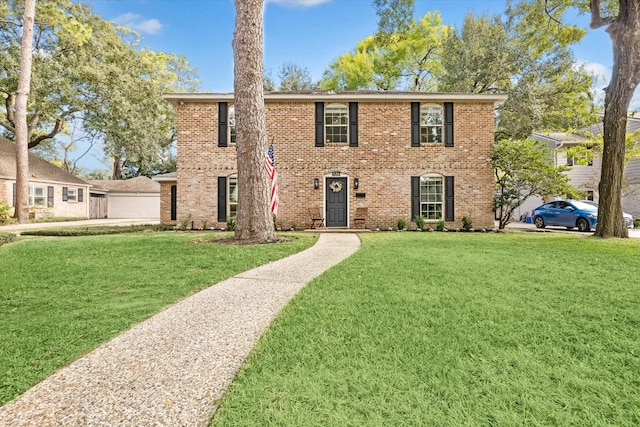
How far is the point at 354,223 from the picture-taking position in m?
13.7

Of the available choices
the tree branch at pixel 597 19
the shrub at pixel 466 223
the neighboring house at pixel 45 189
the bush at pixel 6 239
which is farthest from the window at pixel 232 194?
the neighboring house at pixel 45 189

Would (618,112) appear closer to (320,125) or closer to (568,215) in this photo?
(568,215)

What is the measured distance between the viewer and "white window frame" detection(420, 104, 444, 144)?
14.0m

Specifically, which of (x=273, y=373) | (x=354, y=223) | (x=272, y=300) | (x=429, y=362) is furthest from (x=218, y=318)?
(x=354, y=223)

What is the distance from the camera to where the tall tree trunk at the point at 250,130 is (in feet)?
28.6

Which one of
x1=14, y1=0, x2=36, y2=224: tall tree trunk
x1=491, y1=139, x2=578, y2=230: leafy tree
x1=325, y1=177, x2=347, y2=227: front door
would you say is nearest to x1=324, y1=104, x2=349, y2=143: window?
x1=325, y1=177, x2=347, y2=227: front door

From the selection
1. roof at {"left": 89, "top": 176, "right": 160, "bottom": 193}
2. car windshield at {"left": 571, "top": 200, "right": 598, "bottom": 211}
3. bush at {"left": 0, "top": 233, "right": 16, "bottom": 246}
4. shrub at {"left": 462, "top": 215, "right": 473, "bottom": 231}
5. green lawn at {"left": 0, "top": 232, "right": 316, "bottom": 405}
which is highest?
roof at {"left": 89, "top": 176, "right": 160, "bottom": 193}

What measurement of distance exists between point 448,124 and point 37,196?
24696 millimetres

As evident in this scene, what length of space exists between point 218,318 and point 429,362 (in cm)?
206

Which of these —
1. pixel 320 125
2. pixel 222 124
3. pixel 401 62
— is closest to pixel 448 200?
pixel 320 125

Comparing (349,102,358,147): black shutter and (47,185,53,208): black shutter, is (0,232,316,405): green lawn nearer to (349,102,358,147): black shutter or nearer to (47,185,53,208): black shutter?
(349,102,358,147): black shutter

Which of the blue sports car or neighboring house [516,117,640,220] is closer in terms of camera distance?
the blue sports car

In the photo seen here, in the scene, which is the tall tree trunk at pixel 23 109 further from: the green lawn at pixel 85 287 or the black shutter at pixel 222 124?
the green lawn at pixel 85 287

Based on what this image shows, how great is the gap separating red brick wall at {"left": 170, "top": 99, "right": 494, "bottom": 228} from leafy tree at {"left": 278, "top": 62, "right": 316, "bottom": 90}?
49.7 feet
